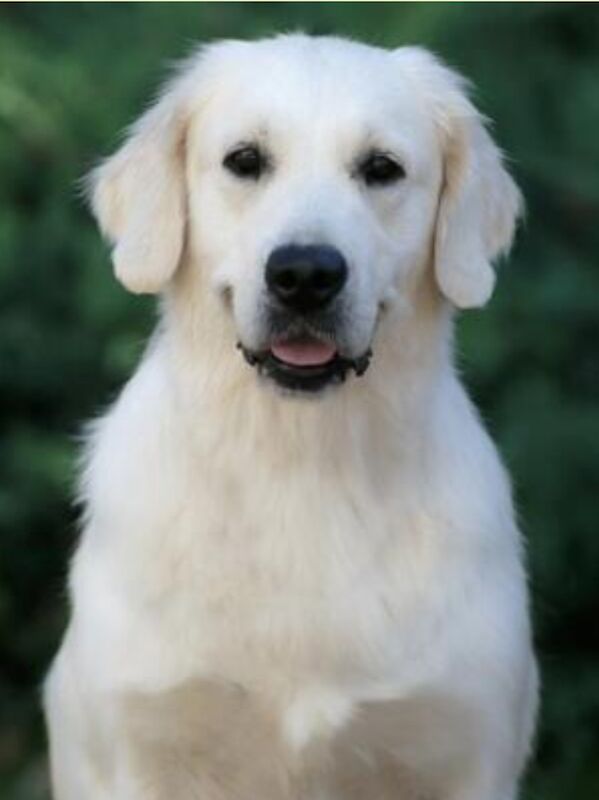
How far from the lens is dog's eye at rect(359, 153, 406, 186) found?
4.22 m

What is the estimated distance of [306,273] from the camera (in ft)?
13.1

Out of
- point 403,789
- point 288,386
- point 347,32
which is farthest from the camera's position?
point 347,32

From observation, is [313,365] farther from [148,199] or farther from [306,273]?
[148,199]

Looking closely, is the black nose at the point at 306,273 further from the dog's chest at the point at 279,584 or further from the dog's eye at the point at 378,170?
the dog's chest at the point at 279,584

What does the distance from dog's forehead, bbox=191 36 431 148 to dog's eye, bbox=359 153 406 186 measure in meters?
0.05

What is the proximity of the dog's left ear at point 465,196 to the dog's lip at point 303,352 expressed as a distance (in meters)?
0.29

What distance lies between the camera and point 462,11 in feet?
21.2

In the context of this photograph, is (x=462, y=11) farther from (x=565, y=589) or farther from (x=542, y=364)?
(x=565, y=589)

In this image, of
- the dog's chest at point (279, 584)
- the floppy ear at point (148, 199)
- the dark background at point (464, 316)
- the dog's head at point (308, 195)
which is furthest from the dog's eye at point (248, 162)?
the dark background at point (464, 316)

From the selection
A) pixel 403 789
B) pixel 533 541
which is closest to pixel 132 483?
pixel 403 789

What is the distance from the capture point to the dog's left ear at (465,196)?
4316mm

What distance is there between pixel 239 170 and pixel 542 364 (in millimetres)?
2410

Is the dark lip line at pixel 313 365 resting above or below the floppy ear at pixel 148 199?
below

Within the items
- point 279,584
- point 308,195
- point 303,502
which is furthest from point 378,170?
point 279,584
